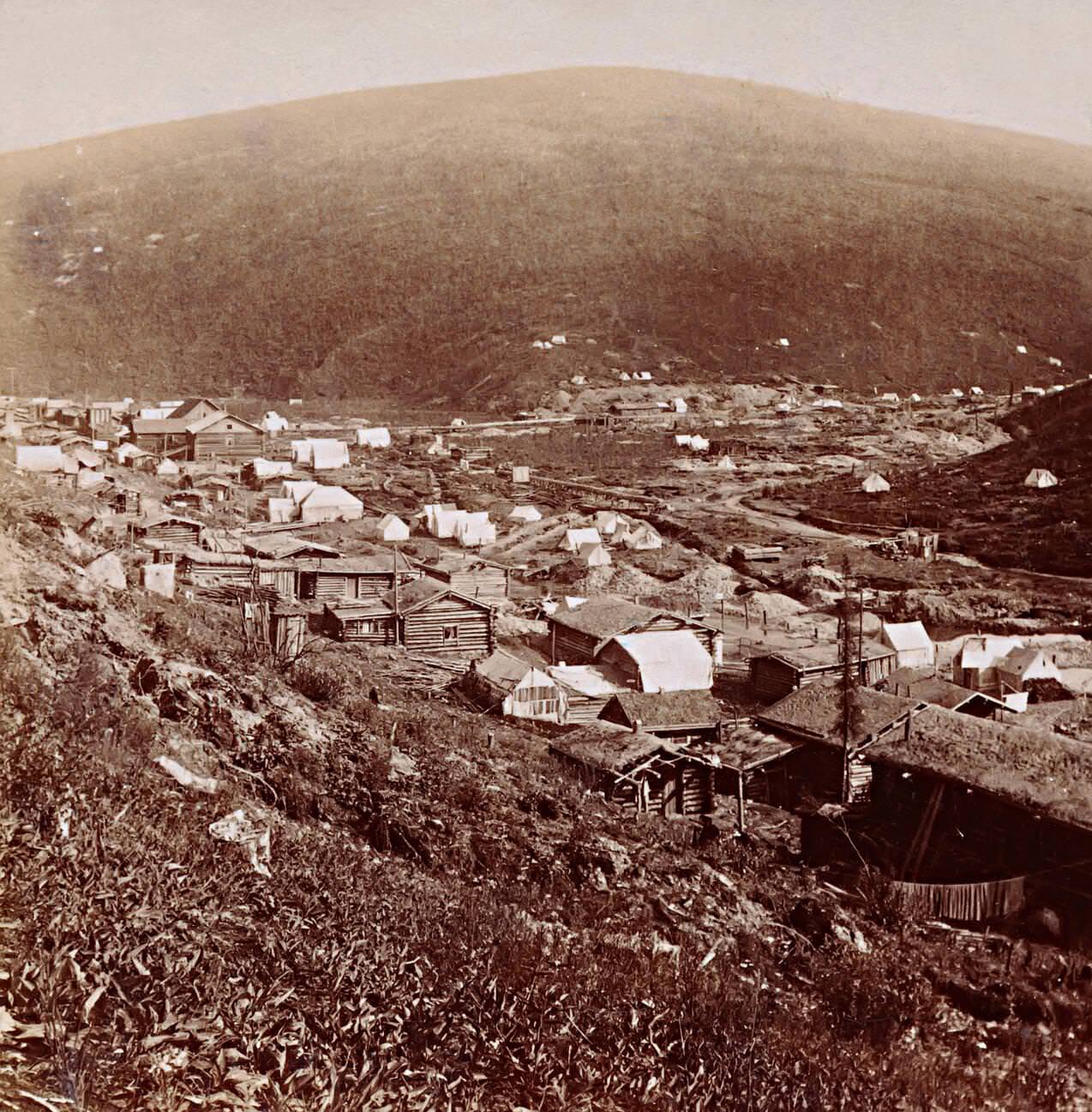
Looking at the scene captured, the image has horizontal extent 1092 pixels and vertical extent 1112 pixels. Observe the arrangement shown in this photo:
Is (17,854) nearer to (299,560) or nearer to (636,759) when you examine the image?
(636,759)

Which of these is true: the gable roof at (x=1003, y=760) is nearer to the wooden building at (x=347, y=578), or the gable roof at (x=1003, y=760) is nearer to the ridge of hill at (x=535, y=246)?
the wooden building at (x=347, y=578)

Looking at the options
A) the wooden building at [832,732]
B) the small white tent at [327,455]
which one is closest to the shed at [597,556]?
the small white tent at [327,455]

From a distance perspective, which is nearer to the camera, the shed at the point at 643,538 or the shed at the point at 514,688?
the shed at the point at 514,688

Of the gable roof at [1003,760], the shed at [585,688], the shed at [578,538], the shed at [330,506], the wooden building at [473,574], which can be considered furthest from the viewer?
the shed at [578,538]

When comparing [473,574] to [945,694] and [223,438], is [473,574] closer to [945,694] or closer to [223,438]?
[223,438]

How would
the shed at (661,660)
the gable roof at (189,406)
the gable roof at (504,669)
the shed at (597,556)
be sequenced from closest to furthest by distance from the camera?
the gable roof at (504,669), the shed at (661,660), the gable roof at (189,406), the shed at (597,556)

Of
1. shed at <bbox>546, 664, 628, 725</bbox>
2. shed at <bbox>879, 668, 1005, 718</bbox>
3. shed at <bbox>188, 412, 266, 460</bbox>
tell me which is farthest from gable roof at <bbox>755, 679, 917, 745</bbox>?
shed at <bbox>188, 412, 266, 460</bbox>

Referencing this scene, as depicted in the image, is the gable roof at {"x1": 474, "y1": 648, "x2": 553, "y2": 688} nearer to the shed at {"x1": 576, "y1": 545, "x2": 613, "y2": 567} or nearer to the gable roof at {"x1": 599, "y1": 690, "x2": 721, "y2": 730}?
the gable roof at {"x1": 599, "y1": 690, "x2": 721, "y2": 730}

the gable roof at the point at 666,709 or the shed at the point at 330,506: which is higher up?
the shed at the point at 330,506
